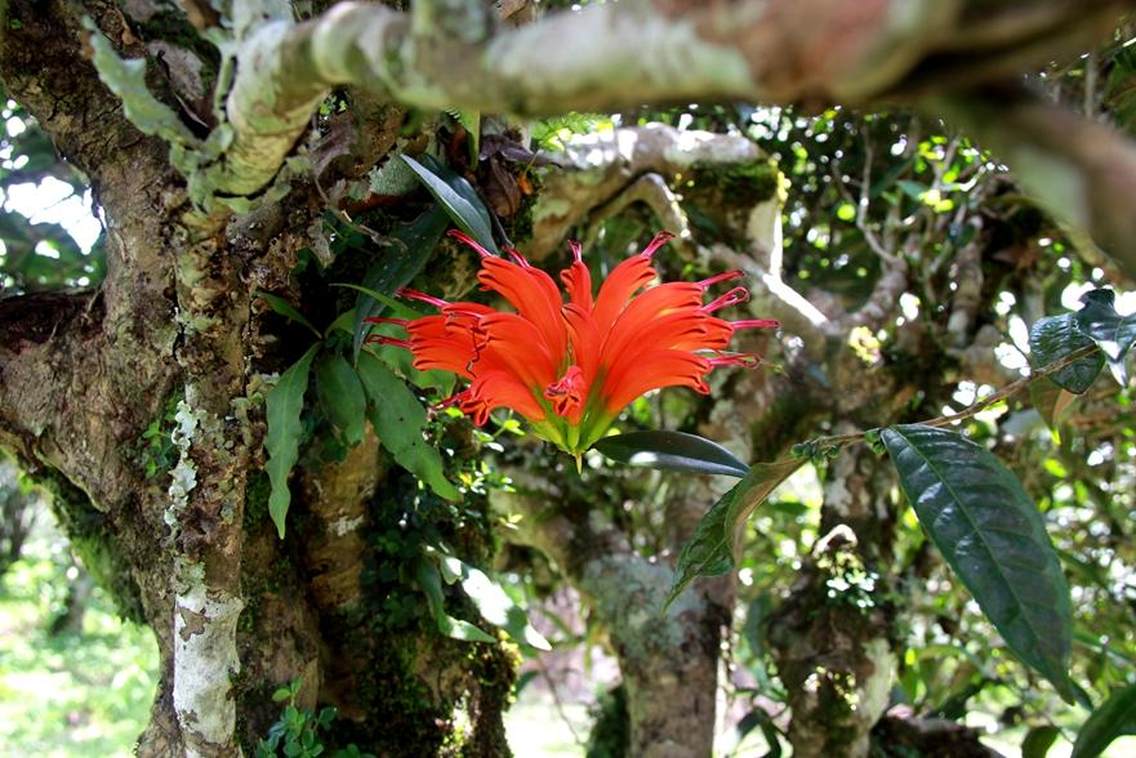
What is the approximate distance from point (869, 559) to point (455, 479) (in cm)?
75

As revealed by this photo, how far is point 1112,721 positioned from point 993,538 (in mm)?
261

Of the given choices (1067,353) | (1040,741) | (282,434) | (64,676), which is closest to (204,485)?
(282,434)

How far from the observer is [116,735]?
148 inches

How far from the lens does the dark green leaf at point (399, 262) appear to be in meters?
0.93

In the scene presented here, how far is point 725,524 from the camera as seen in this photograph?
0.87 metres

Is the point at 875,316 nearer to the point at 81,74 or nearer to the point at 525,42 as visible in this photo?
the point at 81,74

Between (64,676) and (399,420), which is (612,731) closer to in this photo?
(399,420)

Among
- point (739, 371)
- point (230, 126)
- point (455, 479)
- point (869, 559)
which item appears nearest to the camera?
point (230, 126)

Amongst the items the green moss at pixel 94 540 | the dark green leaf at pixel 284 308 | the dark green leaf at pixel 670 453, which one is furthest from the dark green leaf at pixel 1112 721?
the green moss at pixel 94 540

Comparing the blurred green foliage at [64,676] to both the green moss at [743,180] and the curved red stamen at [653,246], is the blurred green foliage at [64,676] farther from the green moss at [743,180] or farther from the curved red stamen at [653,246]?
the curved red stamen at [653,246]

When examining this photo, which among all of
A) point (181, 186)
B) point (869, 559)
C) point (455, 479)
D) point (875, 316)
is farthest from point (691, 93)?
point (875, 316)

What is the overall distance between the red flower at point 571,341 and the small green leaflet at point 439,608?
349 mm

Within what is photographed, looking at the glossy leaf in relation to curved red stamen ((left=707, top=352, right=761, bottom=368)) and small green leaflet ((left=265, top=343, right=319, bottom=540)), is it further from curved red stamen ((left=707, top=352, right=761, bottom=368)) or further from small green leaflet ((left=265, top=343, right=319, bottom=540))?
small green leaflet ((left=265, top=343, right=319, bottom=540))

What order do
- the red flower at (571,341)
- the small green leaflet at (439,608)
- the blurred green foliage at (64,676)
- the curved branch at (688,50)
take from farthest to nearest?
the blurred green foliage at (64,676), the small green leaflet at (439,608), the red flower at (571,341), the curved branch at (688,50)
